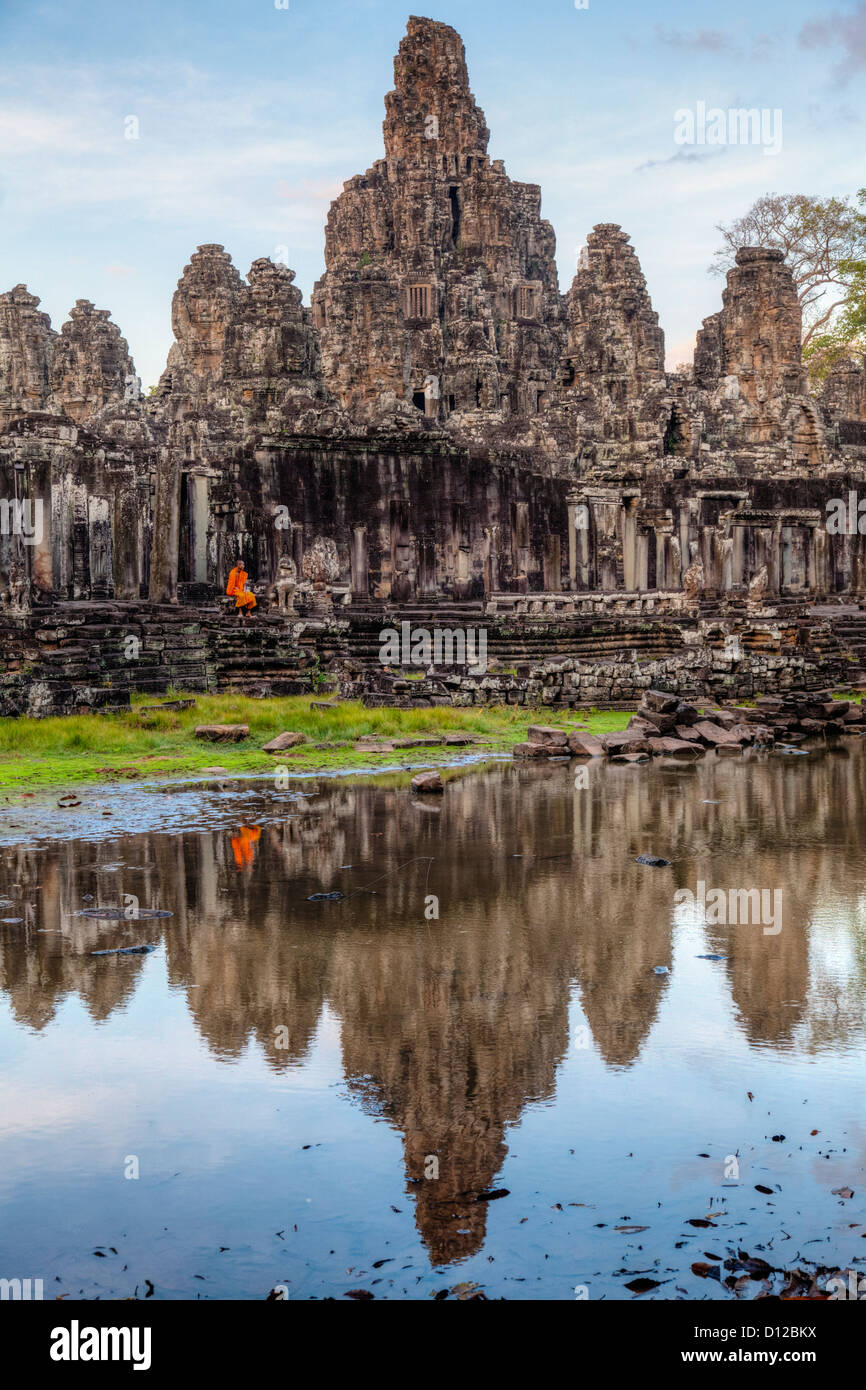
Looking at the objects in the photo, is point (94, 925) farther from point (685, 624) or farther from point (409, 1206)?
point (685, 624)

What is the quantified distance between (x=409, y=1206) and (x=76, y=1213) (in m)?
1.07

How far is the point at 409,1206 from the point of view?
416cm

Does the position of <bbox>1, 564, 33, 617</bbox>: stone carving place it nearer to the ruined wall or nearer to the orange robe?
the ruined wall

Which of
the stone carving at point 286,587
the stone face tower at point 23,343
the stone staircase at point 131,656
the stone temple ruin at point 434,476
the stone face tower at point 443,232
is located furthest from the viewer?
the stone face tower at point 443,232

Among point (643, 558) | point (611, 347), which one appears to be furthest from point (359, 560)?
point (611, 347)

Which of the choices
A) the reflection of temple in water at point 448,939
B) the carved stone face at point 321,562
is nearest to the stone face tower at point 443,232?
the carved stone face at point 321,562

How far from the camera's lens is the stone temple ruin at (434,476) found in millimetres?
20703

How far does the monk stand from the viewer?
855 inches

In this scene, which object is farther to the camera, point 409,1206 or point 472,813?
point 472,813

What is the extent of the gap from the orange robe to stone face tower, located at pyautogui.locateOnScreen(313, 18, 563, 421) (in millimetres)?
28721

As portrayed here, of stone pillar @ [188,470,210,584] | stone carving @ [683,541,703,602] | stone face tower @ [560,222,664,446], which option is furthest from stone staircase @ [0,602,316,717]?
stone face tower @ [560,222,664,446]

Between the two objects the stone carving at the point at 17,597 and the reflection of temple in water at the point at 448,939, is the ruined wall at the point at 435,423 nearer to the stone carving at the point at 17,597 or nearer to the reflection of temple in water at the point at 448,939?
the stone carving at the point at 17,597

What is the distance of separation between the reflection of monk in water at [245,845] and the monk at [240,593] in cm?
1128
